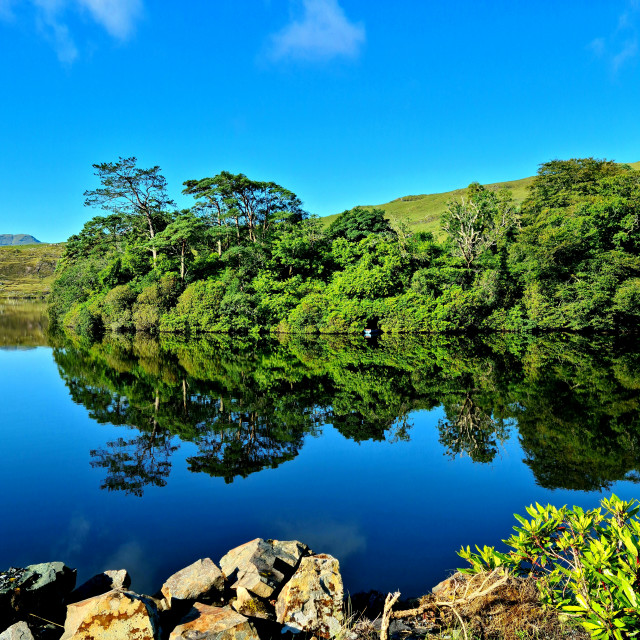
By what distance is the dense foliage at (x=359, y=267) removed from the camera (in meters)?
35.1

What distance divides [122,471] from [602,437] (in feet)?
39.5

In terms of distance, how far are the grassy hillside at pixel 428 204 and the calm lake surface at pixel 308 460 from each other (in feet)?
252

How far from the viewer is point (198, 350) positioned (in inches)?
1152

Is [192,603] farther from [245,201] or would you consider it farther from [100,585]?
[245,201]

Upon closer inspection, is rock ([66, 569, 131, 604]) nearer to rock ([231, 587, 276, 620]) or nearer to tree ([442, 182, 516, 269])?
rock ([231, 587, 276, 620])

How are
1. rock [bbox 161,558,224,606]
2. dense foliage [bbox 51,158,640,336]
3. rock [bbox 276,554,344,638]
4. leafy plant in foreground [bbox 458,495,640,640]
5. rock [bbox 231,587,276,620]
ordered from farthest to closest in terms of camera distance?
dense foliage [bbox 51,158,640,336], rock [bbox 161,558,224,606], rock [bbox 231,587,276,620], rock [bbox 276,554,344,638], leafy plant in foreground [bbox 458,495,640,640]

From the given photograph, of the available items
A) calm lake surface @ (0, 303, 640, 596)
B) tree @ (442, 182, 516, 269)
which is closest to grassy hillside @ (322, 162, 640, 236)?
tree @ (442, 182, 516, 269)

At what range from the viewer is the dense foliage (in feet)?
115

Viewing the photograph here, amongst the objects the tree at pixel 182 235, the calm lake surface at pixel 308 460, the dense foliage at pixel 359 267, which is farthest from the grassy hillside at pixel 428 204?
the calm lake surface at pixel 308 460

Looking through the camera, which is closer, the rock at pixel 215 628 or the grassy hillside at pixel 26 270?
the rock at pixel 215 628

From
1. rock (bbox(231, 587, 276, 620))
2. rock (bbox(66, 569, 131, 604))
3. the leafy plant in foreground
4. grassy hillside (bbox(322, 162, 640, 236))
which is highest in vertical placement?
grassy hillside (bbox(322, 162, 640, 236))

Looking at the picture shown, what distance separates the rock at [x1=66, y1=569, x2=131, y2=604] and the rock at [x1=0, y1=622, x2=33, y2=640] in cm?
112

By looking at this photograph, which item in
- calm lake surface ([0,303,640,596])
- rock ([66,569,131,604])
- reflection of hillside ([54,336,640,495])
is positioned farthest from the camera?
reflection of hillside ([54,336,640,495])

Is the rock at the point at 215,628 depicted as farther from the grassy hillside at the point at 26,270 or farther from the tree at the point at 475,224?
the grassy hillside at the point at 26,270
